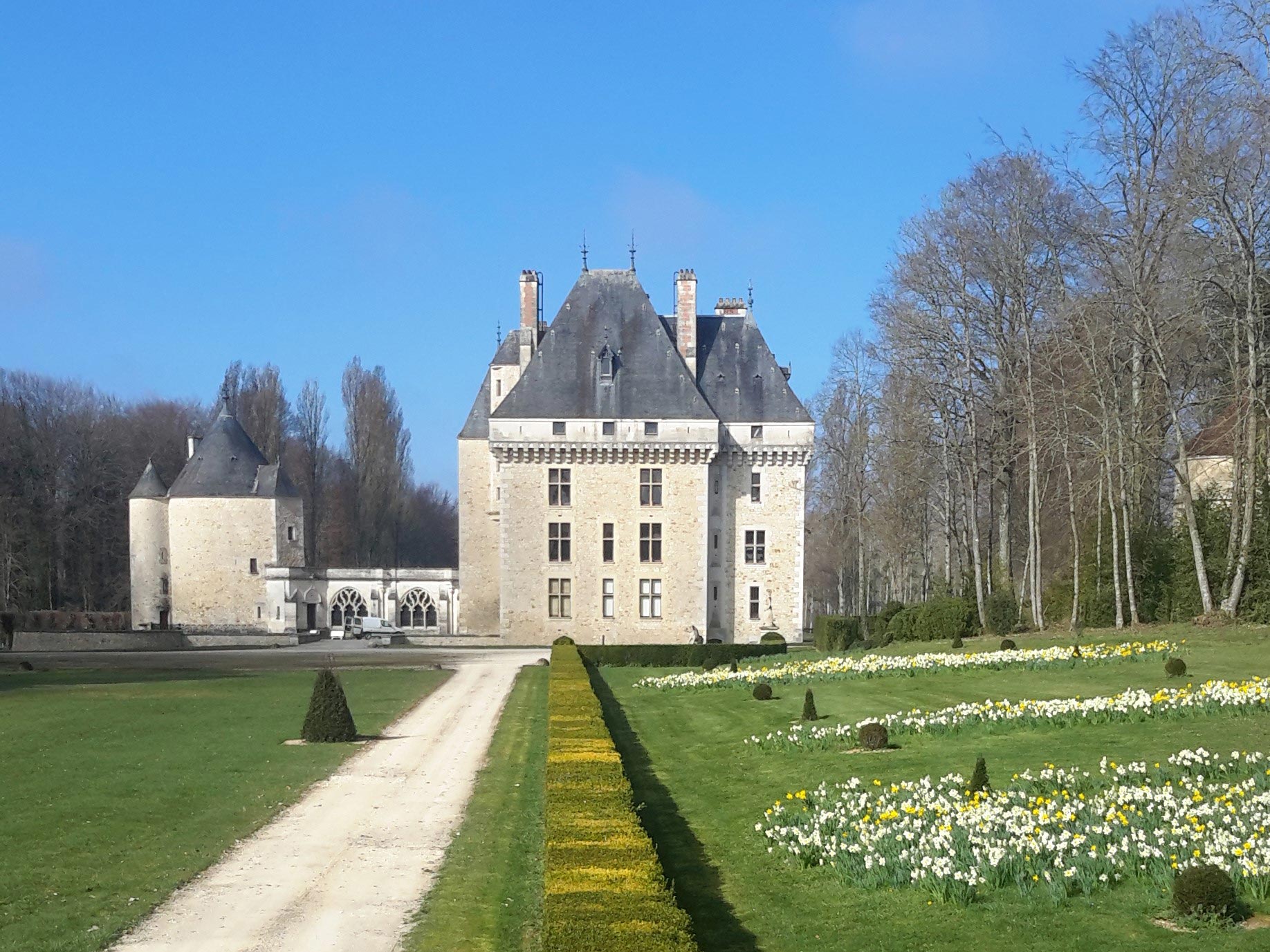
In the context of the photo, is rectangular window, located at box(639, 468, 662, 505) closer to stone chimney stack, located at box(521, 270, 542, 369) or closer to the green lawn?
stone chimney stack, located at box(521, 270, 542, 369)

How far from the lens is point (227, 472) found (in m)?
53.8

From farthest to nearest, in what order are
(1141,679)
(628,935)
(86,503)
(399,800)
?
(86,503)
(1141,679)
(399,800)
(628,935)

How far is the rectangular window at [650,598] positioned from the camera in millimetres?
43562

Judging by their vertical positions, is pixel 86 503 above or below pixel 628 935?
above

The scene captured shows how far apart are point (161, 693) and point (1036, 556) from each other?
20.7 meters

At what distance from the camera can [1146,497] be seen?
3259 centimetres

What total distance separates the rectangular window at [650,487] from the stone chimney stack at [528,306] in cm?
641

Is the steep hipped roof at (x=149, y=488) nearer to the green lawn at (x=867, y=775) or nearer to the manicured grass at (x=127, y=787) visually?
the manicured grass at (x=127, y=787)

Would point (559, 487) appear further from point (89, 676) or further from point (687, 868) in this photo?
point (687, 868)

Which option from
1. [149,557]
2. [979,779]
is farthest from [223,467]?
[979,779]

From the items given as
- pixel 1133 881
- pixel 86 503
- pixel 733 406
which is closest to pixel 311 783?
pixel 1133 881

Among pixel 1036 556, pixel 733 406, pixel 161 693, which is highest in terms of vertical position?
pixel 733 406

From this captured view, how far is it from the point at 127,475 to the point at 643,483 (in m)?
34.1

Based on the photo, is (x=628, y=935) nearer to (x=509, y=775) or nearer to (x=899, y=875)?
(x=899, y=875)
